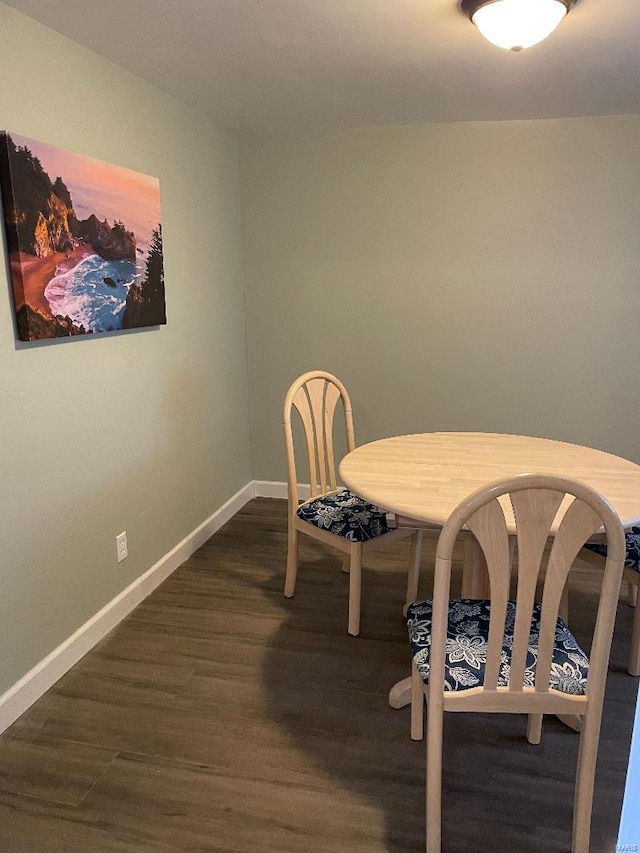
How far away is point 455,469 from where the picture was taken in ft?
7.25

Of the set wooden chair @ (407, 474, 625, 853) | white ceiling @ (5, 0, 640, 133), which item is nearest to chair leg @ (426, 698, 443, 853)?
wooden chair @ (407, 474, 625, 853)

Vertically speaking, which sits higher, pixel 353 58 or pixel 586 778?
pixel 353 58

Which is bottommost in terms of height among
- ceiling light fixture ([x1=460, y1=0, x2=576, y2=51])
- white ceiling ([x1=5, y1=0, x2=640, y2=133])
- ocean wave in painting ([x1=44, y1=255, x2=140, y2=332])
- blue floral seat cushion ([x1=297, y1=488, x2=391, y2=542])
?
blue floral seat cushion ([x1=297, y1=488, x2=391, y2=542])

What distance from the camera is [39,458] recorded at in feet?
7.12

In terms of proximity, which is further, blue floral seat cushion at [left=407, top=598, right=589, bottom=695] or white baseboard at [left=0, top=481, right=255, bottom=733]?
white baseboard at [left=0, top=481, right=255, bottom=733]

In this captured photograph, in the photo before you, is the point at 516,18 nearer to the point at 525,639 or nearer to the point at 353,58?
the point at 353,58

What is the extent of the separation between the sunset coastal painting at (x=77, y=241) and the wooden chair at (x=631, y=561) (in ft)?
6.31

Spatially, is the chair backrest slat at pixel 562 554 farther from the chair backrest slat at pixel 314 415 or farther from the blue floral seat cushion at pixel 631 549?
the chair backrest slat at pixel 314 415

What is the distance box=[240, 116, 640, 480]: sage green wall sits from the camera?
11.0 ft

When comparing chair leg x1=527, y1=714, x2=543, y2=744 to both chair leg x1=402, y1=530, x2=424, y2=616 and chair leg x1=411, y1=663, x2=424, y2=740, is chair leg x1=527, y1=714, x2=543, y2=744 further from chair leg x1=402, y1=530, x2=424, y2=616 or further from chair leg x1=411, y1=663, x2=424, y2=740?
chair leg x1=402, y1=530, x2=424, y2=616

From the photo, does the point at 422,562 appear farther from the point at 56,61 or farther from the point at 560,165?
the point at 56,61

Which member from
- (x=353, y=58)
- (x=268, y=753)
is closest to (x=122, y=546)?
(x=268, y=753)

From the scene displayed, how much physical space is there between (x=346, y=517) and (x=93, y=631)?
1.06 metres

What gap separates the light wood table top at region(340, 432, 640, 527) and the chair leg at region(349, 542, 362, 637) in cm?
37
